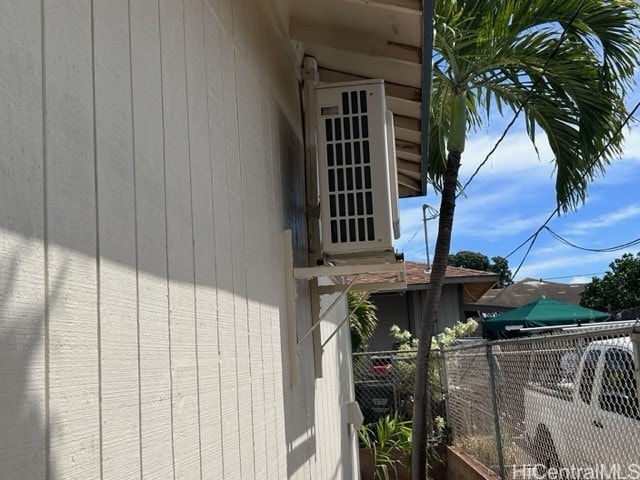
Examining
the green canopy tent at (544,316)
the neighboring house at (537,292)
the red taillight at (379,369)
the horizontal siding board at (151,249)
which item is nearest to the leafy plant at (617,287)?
the neighboring house at (537,292)

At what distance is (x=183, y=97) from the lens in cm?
218

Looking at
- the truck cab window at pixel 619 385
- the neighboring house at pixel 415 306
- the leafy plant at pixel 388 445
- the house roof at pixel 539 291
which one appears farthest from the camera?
the house roof at pixel 539 291

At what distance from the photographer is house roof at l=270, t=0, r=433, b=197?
3.76 m

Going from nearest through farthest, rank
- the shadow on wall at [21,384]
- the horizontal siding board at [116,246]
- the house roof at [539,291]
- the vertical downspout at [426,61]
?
the shadow on wall at [21,384] → the horizontal siding board at [116,246] → the vertical downspout at [426,61] → the house roof at [539,291]

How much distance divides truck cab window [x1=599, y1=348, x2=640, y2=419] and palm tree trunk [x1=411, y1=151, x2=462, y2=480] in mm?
2090

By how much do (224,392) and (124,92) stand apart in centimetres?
116

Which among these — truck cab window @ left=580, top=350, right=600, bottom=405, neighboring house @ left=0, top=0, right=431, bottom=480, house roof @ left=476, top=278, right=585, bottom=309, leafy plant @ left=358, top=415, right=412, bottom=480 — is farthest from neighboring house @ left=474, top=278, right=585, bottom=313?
neighboring house @ left=0, top=0, right=431, bottom=480

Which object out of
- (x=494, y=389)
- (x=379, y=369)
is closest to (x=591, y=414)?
(x=494, y=389)

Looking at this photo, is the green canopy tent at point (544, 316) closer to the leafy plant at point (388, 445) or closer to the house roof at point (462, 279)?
the house roof at point (462, 279)

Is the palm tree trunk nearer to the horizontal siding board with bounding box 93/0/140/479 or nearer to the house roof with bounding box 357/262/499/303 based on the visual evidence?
the horizontal siding board with bounding box 93/0/140/479

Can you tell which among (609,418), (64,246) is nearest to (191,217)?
(64,246)

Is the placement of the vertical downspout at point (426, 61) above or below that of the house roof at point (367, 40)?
below

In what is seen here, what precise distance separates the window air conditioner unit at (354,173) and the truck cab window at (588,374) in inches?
59.4

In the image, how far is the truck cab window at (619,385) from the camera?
11.8 ft
